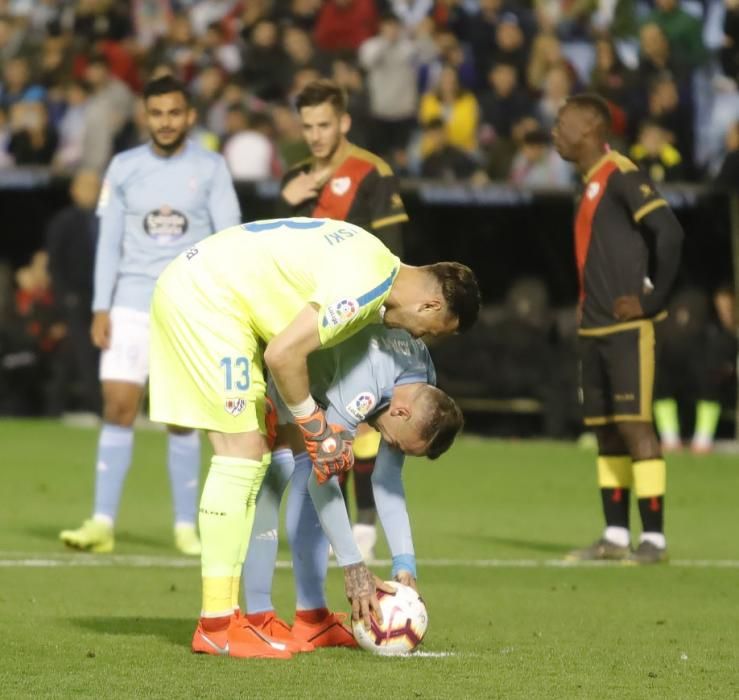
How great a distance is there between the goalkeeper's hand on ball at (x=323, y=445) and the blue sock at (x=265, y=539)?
0.58 m

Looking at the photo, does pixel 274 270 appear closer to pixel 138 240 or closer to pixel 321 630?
pixel 321 630

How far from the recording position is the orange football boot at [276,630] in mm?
6703

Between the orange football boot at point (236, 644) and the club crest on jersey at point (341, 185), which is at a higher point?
the club crest on jersey at point (341, 185)

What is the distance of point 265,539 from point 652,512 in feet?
11.1

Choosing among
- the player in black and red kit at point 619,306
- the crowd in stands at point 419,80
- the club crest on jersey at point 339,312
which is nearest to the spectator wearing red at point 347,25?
the crowd in stands at point 419,80

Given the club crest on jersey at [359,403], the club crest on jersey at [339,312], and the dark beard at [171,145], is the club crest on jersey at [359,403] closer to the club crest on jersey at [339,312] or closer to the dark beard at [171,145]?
the club crest on jersey at [339,312]

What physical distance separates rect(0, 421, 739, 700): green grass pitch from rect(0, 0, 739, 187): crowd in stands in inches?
149

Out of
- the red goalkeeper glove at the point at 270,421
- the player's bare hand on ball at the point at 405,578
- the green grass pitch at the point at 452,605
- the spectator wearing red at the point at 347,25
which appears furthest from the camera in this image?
the spectator wearing red at the point at 347,25

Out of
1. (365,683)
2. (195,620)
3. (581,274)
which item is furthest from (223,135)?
(365,683)

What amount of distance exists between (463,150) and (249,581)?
11.1 metres

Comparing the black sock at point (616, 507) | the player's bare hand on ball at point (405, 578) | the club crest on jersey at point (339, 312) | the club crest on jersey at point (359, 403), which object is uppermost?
the club crest on jersey at point (339, 312)

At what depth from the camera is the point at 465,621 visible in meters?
7.61

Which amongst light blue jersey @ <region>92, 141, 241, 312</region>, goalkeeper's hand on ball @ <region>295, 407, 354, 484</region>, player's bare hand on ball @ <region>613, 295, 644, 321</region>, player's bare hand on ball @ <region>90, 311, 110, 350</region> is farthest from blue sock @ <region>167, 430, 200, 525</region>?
goalkeeper's hand on ball @ <region>295, 407, 354, 484</region>

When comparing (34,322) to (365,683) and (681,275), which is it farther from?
(365,683)
